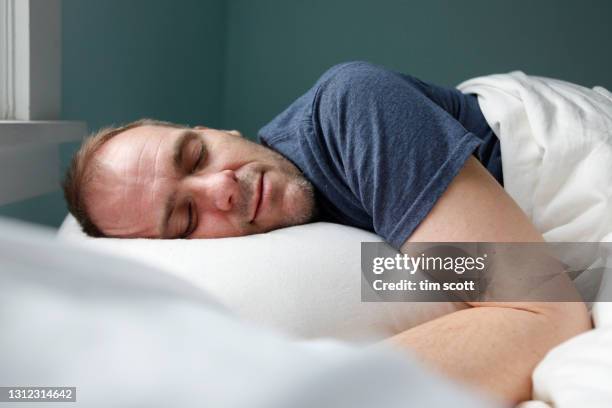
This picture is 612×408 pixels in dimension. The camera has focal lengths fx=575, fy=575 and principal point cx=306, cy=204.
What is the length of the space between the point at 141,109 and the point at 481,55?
117 centimetres

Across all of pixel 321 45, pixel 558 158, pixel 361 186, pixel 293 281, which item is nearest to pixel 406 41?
pixel 321 45

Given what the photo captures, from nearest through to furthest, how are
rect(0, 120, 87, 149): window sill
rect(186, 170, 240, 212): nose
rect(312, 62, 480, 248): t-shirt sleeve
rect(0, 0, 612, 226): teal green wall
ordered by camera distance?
rect(312, 62, 480, 248): t-shirt sleeve, rect(186, 170, 240, 212): nose, rect(0, 120, 87, 149): window sill, rect(0, 0, 612, 226): teal green wall

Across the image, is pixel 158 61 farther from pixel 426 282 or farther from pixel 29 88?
pixel 426 282

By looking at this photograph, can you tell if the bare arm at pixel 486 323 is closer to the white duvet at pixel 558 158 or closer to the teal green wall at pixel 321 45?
the white duvet at pixel 558 158

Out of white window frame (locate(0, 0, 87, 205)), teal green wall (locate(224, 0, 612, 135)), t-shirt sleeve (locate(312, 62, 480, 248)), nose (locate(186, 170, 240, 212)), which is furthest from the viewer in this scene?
teal green wall (locate(224, 0, 612, 135))

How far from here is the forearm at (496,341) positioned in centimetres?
60

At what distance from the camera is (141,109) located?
5.43ft

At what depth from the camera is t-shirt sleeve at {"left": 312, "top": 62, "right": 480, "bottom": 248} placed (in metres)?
0.75

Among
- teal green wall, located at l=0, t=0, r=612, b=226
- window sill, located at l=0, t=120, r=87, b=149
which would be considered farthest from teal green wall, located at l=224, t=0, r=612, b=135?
window sill, located at l=0, t=120, r=87, b=149

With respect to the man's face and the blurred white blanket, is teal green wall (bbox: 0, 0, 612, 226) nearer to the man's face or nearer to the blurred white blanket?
the man's face

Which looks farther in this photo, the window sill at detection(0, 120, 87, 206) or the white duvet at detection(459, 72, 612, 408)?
the window sill at detection(0, 120, 87, 206)

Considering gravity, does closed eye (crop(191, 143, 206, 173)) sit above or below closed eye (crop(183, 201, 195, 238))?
above

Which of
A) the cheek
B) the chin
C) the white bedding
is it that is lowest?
the cheek

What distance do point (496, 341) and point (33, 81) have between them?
102cm
